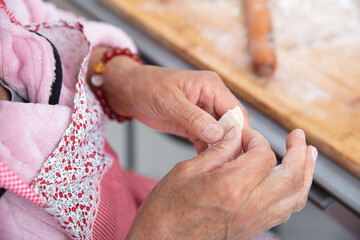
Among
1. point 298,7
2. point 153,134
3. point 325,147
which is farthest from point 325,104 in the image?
point 153,134

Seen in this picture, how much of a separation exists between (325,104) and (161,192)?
0.40 meters

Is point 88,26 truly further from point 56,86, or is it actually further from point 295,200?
point 295,200

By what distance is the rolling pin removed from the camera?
72cm

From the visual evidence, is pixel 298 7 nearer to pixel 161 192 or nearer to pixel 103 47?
pixel 103 47

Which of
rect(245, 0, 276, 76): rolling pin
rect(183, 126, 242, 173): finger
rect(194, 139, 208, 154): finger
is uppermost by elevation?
rect(245, 0, 276, 76): rolling pin

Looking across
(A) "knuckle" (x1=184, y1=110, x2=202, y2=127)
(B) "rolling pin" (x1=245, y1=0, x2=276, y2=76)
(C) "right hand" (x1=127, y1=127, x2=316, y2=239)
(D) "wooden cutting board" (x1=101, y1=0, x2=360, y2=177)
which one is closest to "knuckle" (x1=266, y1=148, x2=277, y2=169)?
(C) "right hand" (x1=127, y1=127, x2=316, y2=239)

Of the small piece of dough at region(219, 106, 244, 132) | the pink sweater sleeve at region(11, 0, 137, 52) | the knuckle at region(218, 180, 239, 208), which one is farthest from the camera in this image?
the pink sweater sleeve at region(11, 0, 137, 52)

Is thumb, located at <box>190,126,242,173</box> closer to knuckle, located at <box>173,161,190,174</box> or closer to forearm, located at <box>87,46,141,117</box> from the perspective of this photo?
knuckle, located at <box>173,161,190,174</box>

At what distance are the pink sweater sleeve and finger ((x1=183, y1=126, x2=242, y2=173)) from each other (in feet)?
1.15

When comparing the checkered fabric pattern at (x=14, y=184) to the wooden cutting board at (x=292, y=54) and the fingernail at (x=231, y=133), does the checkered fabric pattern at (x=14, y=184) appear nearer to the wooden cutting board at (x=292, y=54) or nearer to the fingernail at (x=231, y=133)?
the fingernail at (x=231, y=133)

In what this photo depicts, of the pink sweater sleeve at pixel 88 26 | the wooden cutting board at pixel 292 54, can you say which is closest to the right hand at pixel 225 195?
the wooden cutting board at pixel 292 54

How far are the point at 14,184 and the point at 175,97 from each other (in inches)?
9.9

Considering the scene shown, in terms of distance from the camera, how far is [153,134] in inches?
48.2

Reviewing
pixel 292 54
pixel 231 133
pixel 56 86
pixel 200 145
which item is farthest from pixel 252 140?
pixel 292 54
